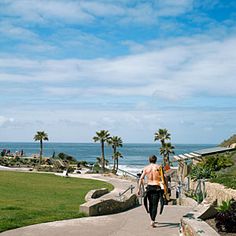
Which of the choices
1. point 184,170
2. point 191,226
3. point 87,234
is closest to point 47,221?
point 87,234

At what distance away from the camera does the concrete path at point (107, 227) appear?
9.48 meters

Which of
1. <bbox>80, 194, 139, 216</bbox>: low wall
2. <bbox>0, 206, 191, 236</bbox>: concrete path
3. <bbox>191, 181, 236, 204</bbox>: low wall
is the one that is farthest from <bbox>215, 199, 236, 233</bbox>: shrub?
<bbox>80, 194, 139, 216</bbox>: low wall

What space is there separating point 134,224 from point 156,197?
50.3 inches

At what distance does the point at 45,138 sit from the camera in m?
73.5

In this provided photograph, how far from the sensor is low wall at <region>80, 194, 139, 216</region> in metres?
12.1

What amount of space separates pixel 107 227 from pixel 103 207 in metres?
2.22

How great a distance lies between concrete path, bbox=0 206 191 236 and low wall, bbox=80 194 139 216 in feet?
1.38

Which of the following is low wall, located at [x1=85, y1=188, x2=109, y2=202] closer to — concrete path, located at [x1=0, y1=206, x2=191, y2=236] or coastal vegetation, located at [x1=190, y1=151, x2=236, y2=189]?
concrete path, located at [x1=0, y1=206, x2=191, y2=236]

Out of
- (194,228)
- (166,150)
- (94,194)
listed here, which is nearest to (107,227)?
(194,228)

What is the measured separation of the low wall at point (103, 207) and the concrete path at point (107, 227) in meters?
0.42

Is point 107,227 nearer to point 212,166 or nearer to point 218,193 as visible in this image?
point 218,193

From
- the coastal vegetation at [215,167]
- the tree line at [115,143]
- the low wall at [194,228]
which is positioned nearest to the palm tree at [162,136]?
the tree line at [115,143]

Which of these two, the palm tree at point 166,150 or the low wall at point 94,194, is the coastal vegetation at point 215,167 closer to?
the low wall at point 94,194

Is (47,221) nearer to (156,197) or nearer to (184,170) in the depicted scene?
(156,197)
